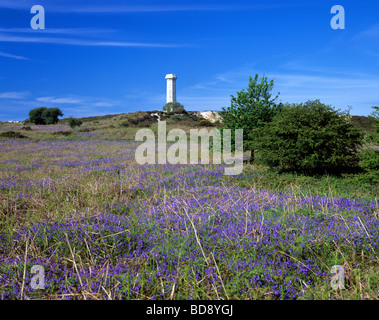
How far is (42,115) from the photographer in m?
64.2

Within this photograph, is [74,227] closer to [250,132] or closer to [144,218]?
[144,218]

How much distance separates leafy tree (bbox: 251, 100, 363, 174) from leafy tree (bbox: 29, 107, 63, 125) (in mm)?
62304

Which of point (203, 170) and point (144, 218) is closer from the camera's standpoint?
point (144, 218)

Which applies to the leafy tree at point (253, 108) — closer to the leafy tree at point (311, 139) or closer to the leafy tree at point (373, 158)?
the leafy tree at point (311, 139)

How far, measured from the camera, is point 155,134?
134ft

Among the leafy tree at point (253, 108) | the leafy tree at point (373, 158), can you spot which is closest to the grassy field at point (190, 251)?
the leafy tree at point (373, 158)

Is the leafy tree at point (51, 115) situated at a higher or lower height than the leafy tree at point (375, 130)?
higher

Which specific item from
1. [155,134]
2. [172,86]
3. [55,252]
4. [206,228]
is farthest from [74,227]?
[172,86]

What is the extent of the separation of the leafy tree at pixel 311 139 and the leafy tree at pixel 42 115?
62304mm

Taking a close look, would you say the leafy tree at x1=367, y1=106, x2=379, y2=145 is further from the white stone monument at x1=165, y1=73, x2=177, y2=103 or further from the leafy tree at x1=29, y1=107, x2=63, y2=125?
the white stone monument at x1=165, y1=73, x2=177, y2=103

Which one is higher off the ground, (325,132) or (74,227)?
(325,132)

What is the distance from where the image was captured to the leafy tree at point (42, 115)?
64.4m

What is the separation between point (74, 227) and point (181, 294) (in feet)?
9.57

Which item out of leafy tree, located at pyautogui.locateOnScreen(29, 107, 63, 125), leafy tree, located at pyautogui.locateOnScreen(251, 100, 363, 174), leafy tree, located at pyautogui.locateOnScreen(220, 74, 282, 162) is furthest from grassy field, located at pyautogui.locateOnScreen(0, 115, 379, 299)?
leafy tree, located at pyautogui.locateOnScreen(29, 107, 63, 125)
